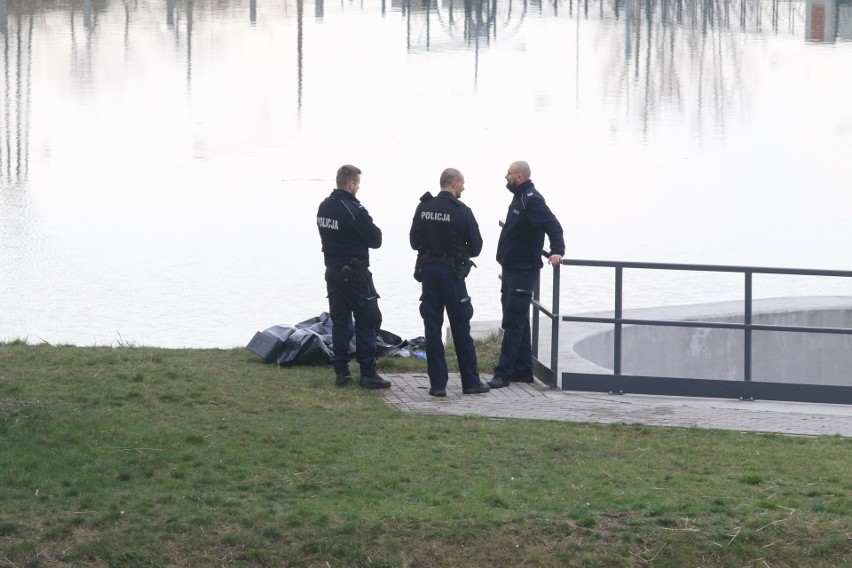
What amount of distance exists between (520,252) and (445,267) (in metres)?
0.66

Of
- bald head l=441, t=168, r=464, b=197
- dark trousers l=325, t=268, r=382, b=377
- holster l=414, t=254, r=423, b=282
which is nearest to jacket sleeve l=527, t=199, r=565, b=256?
bald head l=441, t=168, r=464, b=197

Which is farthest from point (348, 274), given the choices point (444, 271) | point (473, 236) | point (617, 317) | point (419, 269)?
point (617, 317)

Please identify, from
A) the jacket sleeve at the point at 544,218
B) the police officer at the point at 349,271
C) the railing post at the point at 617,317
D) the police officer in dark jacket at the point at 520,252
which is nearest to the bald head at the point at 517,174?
the police officer in dark jacket at the point at 520,252

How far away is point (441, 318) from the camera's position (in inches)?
378

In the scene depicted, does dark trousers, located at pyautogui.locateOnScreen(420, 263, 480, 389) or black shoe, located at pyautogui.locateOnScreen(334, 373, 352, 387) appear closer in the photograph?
dark trousers, located at pyautogui.locateOnScreen(420, 263, 480, 389)

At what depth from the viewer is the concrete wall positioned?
12.0 metres

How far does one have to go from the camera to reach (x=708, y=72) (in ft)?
123

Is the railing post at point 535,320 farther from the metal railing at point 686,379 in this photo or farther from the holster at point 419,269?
the holster at point 419,269

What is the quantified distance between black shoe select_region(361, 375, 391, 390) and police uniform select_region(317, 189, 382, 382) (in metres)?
0.03

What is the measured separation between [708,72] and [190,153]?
1730 centimetres

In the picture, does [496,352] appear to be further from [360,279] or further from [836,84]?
[836,84]

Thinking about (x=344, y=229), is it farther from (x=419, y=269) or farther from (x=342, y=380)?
(x=342, y=380)

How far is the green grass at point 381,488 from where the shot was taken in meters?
6.25

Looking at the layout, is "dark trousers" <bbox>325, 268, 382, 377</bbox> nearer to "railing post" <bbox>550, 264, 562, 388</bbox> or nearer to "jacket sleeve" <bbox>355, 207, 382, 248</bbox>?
"jacket sleeve" <bbox>355, 207, 382, 248</bbox>
